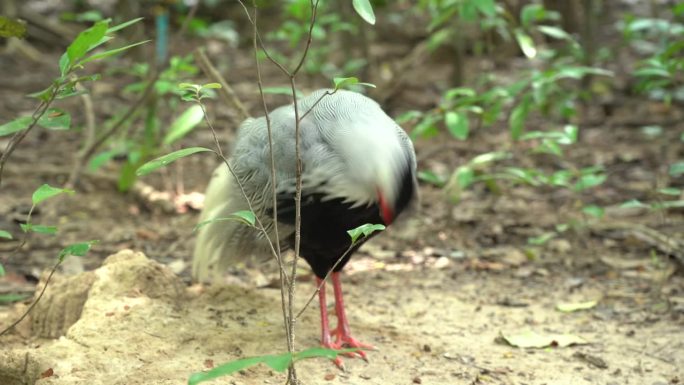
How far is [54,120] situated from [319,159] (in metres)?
0.90

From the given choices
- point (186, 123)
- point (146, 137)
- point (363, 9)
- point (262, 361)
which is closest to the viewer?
point (262, 361)

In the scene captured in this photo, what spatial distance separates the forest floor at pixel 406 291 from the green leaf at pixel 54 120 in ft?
2.60

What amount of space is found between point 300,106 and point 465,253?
190 cm

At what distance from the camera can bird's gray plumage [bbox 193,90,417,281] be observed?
2.66 metres

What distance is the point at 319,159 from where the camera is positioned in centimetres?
273

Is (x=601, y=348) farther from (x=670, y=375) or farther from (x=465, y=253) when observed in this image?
(x=465, y=253)

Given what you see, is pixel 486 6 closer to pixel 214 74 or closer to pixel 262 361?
pixel 214 74

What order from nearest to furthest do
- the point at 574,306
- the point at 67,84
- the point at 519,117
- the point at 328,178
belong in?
1. the point at 67,84
2. the point at 328,178
3. the point at 574,306
4. the point at 519,117

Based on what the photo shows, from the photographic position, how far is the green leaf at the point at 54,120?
229 centimetres

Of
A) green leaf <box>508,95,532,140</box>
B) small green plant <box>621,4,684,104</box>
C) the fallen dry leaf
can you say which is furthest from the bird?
small green plant <box>621,4,684,104</box>

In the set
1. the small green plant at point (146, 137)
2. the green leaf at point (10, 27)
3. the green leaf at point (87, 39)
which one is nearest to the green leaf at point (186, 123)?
the small green plant at point (146, 137)

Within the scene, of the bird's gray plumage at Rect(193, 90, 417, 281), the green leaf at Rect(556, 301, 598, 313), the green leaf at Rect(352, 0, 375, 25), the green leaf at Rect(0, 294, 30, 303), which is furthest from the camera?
the green leaf at Rect(556, 301, 598, 313)

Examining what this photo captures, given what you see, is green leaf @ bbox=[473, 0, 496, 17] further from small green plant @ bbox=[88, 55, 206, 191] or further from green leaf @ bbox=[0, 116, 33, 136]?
green leaf @ bbox=[0, 116, 33, 136]

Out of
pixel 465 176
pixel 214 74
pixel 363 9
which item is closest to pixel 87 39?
pixel 363 9
